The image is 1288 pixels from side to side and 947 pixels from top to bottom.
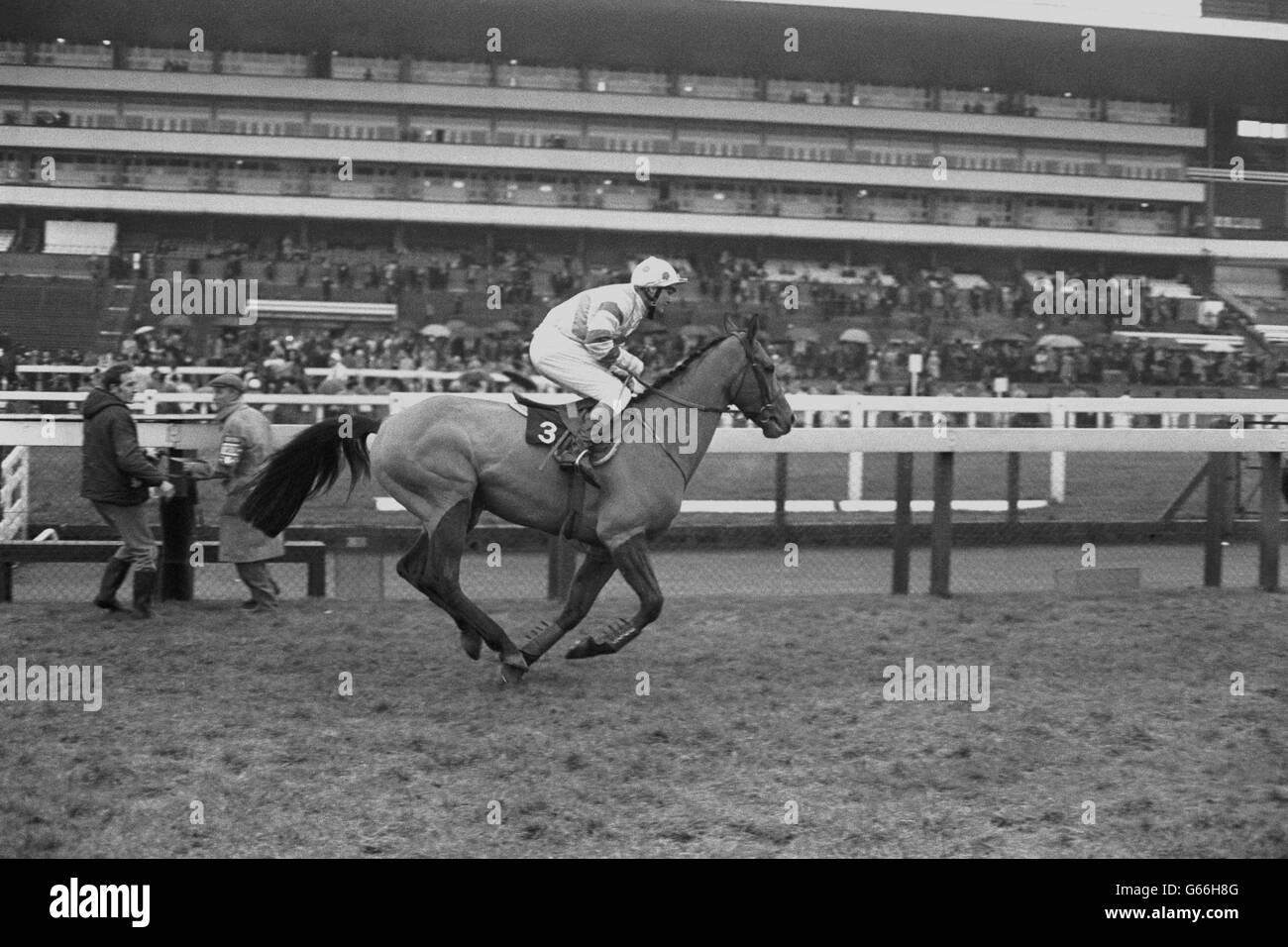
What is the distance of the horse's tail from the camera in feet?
26.2

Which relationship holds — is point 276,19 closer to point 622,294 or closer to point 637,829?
point 622,294

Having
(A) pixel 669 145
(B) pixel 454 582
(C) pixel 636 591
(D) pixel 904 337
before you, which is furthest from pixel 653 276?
(A) pixel 669 145

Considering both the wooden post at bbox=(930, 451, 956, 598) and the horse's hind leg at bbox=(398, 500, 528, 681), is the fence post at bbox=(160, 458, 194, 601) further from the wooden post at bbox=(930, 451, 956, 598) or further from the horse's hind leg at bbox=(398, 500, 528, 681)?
the wooden post at bbox=(930, 451, 956, 598)

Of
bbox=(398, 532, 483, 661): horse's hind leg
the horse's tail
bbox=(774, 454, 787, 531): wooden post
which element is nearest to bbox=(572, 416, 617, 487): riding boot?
bbox=(398, 532, 483, 661): horse's hind leg

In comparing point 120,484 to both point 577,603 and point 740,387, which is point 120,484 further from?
point 740,387

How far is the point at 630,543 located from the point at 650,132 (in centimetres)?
3553

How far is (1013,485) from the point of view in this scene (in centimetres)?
1170

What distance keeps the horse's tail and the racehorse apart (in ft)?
0.90

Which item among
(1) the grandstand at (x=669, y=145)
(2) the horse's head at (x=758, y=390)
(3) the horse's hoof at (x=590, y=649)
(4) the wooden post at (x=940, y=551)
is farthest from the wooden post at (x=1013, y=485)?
(1) the grandstand at (x=669, y=145)

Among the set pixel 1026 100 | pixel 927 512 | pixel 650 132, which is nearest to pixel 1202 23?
pixel 1026 100

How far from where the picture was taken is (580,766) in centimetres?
588

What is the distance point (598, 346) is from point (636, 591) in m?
1.29

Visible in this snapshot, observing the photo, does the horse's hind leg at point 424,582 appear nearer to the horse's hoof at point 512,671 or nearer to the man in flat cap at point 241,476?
the horse's hoof at point 512,671

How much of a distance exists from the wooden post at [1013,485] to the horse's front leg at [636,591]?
208 inches
